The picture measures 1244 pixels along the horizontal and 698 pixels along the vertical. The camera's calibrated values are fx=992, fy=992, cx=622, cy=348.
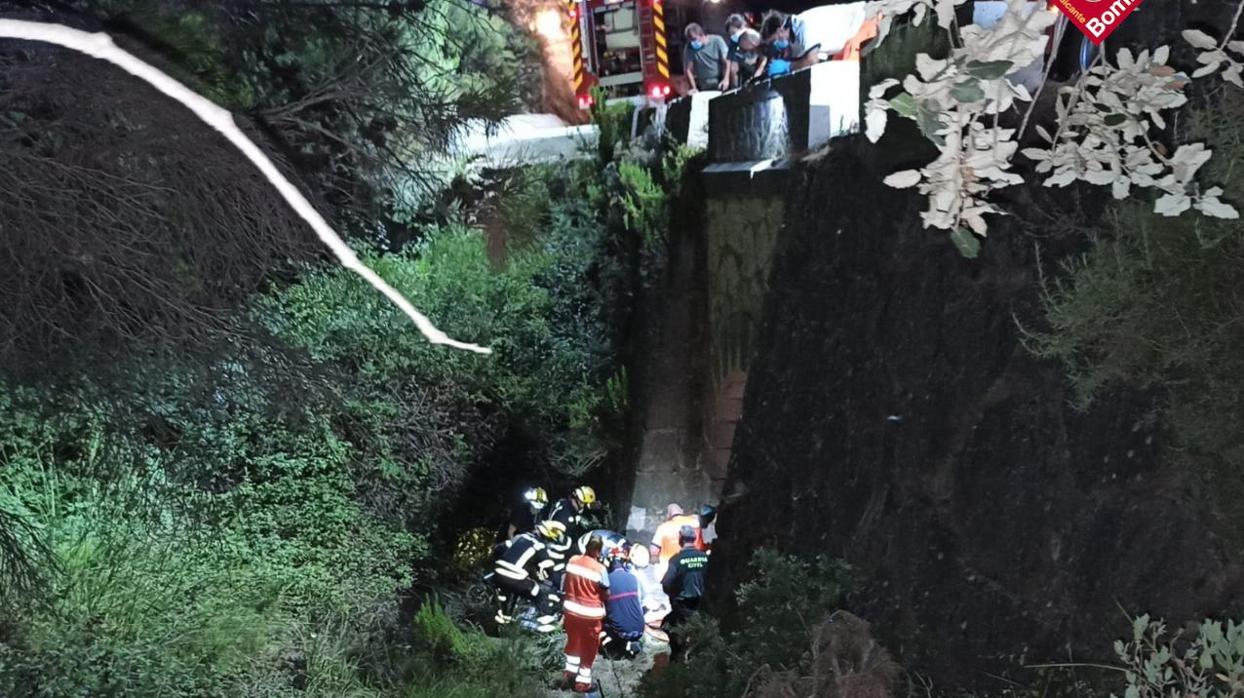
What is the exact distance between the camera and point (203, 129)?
502cm

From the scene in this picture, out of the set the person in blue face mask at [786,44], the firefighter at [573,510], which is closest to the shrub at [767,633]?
the firefighter at [573,510]

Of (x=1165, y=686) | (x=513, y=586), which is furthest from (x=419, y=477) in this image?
(x=1165, y=686)

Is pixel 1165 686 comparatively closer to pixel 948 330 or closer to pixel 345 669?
pixel 948 330

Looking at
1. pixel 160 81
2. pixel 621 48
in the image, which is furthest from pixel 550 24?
pixel 160 81

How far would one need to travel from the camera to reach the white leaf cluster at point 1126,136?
239 cm

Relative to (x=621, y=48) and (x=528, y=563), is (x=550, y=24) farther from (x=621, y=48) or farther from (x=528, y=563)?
(x=528, y=563)

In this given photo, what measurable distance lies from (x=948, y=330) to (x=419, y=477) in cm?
492

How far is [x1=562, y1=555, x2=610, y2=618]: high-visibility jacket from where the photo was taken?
7.29 metres

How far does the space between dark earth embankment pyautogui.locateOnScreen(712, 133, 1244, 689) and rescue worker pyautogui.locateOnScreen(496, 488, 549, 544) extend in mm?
2211

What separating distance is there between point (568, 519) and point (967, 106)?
6.62 metres

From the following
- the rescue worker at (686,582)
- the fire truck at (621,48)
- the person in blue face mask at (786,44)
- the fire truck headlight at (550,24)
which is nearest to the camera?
the rescue worker at (686,582)

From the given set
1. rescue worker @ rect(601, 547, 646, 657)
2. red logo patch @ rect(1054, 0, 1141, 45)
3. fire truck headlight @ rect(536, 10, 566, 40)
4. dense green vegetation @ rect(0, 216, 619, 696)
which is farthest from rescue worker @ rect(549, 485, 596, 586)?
fire truck headlight @ rect(536, 10, 566, 40)

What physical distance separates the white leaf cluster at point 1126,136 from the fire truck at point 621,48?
31.0ft

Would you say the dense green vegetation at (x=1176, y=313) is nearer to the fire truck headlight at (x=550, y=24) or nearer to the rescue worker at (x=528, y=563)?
A: the rescue worker at (x=528, y=563)
